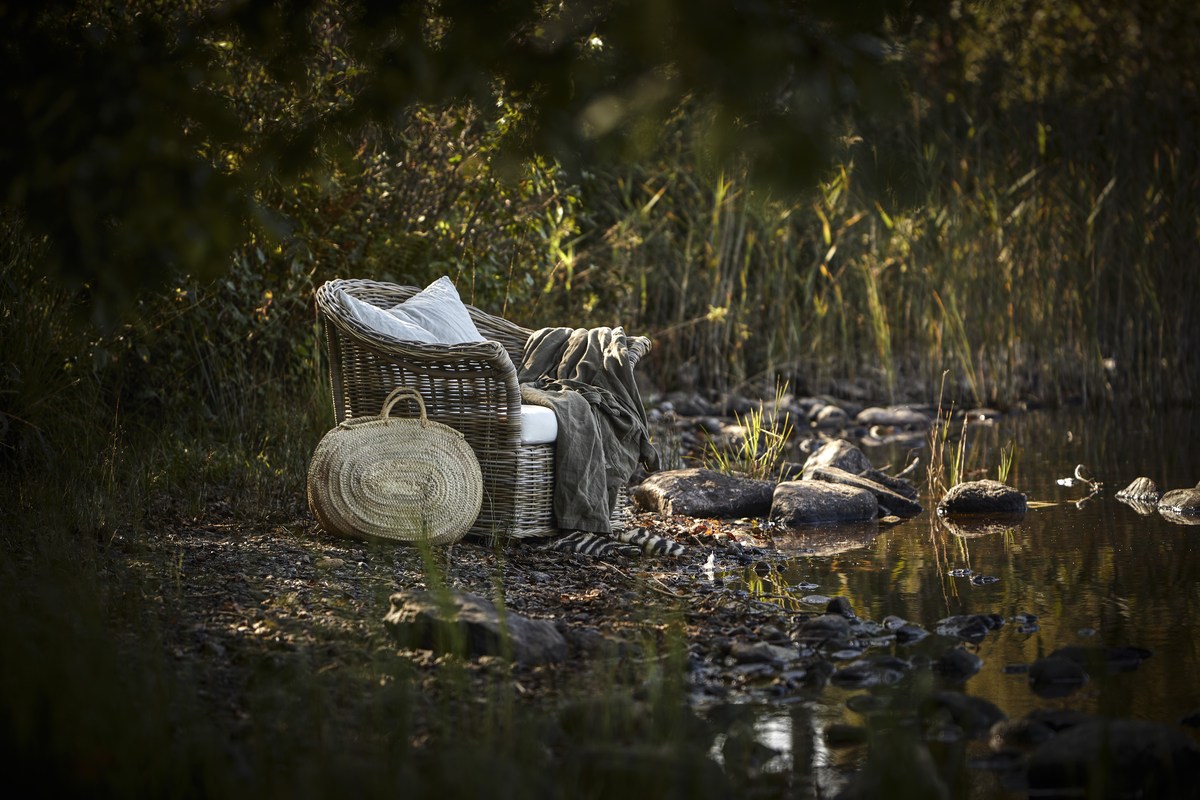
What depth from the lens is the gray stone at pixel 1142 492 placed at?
5.53 metres

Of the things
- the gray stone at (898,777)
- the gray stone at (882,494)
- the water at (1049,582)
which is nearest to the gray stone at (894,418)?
the water at (1049,582)

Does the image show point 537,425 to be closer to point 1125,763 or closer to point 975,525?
point 975,525

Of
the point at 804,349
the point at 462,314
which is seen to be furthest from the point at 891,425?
the point at 462,314

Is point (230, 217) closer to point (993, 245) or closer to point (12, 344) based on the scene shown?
point (12, 344)

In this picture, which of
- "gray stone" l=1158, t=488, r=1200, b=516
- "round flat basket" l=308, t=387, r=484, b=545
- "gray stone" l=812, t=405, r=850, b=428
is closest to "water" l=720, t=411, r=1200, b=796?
"gray stone" l=1158, t=488, r=1200, b=516

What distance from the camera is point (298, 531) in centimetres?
459

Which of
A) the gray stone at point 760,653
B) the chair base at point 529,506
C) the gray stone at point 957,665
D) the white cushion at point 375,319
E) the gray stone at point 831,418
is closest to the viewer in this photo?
the gray stone at point 957,665

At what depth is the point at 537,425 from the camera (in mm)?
4594

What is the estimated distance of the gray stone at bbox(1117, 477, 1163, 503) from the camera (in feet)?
18.1

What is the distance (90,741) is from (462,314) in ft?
10.6

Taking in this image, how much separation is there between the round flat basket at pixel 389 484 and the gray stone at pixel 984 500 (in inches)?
91.9

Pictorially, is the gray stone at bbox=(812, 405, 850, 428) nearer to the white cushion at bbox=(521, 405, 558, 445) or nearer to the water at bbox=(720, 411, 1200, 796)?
the water at bbox=(720, 411, 1200, 796)

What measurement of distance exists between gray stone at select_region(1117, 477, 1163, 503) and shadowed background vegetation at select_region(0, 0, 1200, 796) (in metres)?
1.78

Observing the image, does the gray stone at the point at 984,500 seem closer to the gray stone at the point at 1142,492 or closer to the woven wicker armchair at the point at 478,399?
the gray stone at the point at 1142,492
